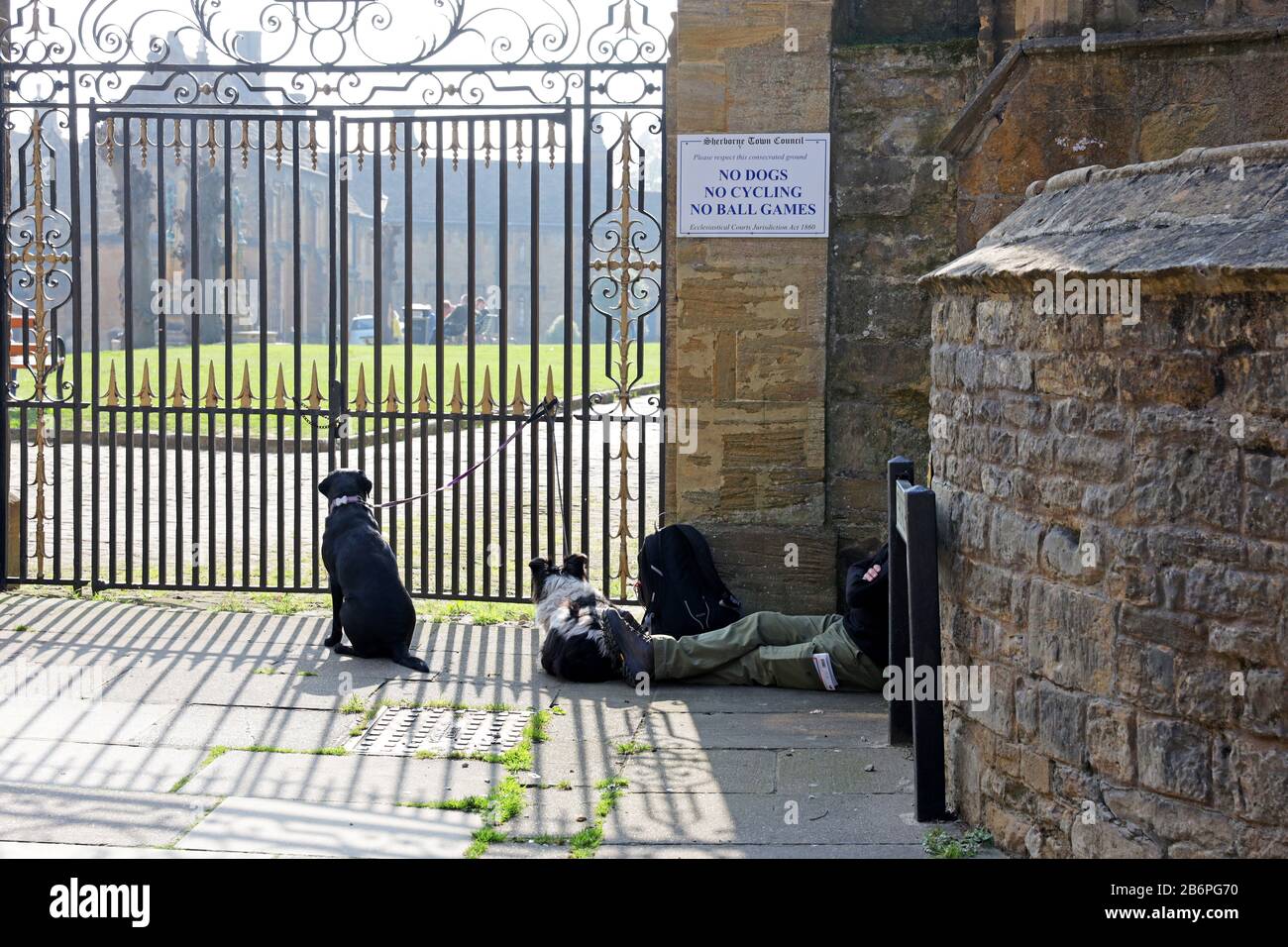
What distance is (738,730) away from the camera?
6199 mm

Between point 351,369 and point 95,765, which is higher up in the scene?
point 351,369

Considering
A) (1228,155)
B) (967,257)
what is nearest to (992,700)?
(967,257)

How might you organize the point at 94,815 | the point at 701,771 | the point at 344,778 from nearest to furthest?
the point at 94,815 → the point at 344,778 → the point at 701,771

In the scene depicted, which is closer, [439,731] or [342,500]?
[439,731]

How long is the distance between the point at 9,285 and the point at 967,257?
6.23 m

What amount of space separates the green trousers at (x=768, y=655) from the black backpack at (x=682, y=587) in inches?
9.6

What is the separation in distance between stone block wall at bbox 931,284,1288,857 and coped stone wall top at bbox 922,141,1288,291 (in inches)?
3.8

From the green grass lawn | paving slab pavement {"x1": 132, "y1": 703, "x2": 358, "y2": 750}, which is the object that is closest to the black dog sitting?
paving slab pavement {"x1": 132, "y1": 703, "x2": 358, "y2": 750}

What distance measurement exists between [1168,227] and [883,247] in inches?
145

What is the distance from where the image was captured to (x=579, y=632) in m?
7.04

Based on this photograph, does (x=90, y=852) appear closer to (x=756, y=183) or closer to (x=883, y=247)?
(x=756, y=183)

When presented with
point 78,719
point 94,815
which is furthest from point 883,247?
point 94,815

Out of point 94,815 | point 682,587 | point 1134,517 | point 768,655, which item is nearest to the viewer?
point 1134,517

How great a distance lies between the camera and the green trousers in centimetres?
679
